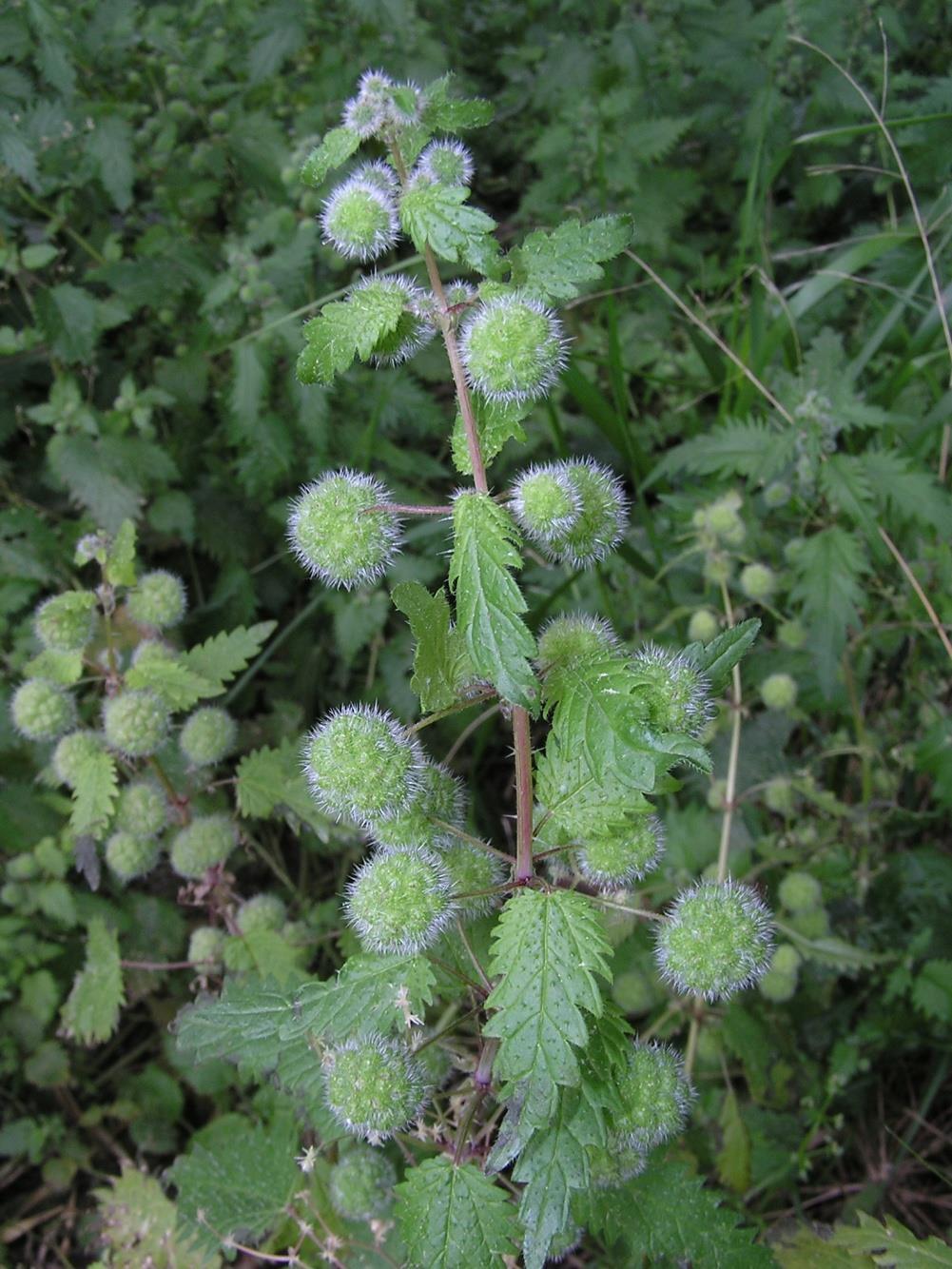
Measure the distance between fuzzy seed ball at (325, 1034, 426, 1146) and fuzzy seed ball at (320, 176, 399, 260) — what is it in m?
1.24

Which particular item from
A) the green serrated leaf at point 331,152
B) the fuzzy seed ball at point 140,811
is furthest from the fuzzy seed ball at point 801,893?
the green serrated leaf at point 331,152

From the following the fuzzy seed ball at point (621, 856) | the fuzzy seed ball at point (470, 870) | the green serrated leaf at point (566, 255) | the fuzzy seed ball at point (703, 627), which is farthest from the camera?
the fuzzy seed ball at point (703, 627)

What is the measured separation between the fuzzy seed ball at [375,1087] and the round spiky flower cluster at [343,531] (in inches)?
29.5

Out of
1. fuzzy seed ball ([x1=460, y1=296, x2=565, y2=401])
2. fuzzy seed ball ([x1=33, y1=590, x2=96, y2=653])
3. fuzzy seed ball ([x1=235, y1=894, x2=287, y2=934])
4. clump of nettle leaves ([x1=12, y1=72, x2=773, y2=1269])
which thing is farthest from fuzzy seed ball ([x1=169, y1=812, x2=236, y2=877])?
fuzzy seed ball ([x1=460, y1=296, x2=565, y2=401])

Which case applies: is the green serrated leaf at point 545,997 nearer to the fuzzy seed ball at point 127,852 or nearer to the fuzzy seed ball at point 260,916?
the fuzzy seed ball at point 260,916

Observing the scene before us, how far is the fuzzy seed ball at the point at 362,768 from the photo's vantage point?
1564 millimetres

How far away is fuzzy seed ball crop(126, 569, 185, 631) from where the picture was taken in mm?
2566

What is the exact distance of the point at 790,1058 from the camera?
2885 mm

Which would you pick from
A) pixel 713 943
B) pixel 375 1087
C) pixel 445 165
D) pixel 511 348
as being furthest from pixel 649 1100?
pixel 445 165

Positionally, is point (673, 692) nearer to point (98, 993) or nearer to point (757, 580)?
point (757, 580)

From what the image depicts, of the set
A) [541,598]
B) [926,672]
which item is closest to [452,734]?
[541,598]

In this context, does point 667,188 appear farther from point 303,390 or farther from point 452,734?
point 452,734

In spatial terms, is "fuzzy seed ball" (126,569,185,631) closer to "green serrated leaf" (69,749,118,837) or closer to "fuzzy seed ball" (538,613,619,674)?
"green serrated leaf" (69,749,118,837)

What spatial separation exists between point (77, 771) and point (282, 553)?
126 cm
